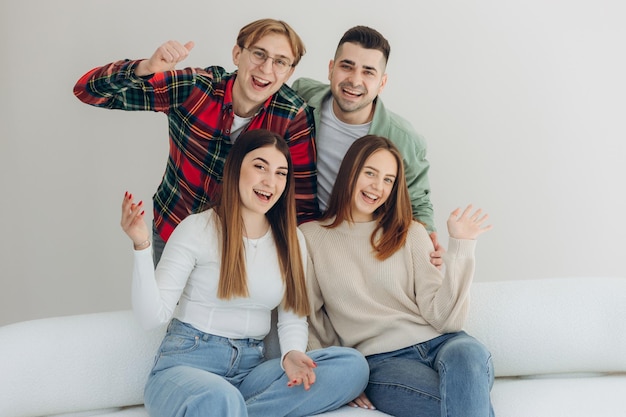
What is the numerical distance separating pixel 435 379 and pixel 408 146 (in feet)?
2.60

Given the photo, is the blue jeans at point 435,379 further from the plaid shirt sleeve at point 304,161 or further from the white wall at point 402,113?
the white wall at point 402,113

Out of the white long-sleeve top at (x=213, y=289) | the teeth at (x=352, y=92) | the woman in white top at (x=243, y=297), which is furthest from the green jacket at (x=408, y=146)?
the white long-sleeve top at (x=213, y=289)

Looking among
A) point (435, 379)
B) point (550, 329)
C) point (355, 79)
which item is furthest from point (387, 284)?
point (355, 79)

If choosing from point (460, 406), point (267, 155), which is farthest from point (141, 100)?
point (460, 406)

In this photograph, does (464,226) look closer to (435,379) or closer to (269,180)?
(435,379)

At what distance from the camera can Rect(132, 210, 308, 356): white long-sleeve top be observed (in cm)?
198

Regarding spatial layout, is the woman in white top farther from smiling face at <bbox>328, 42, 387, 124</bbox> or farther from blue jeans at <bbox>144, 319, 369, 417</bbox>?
smiling face at <bbox>328, 42, 387, 124</bbox>

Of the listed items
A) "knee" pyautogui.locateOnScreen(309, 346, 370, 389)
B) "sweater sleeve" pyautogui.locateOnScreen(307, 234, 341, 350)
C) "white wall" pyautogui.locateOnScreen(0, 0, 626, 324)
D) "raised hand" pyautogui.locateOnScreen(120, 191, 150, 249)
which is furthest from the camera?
"white wall" pyautogui.locateOnScreen(0, 0, 626, 324)

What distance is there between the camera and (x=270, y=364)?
1998 millimetres

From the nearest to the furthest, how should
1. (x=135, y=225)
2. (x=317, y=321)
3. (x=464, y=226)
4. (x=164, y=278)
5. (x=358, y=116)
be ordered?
(x=135, y=225)
(x=164, y=278)
(x=464, y=226)
(x=317, y=321)
(x=358, y=116)

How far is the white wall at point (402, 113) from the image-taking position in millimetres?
2979

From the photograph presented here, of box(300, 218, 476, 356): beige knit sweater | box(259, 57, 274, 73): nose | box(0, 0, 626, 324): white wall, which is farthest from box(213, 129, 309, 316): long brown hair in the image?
box(0, 0, 626, 324): white wall

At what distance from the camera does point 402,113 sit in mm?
3018

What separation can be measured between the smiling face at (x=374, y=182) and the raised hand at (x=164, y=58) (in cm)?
56
